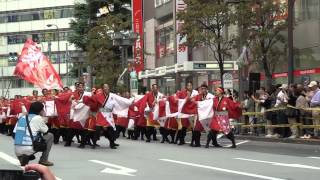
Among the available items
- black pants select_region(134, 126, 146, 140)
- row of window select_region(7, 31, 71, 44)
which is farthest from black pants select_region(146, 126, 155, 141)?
row of window select_region(7, 31, 71, 44)

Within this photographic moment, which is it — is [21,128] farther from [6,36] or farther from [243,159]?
[6,36]

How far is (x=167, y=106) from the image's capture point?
22.4m

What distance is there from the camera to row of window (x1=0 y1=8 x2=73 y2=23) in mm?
99188

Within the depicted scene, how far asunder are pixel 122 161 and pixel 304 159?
4223mm

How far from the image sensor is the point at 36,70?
3256cm

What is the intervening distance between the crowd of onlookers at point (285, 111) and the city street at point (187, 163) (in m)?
1.36

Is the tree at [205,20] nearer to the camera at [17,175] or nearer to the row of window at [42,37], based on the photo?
the camera at [17,175]

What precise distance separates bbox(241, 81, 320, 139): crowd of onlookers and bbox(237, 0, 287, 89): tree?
3899 mm

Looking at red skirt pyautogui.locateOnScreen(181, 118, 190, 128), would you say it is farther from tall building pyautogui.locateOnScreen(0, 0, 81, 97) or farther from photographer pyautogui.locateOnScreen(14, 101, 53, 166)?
tall building pyautogui.locateOnScreen(0, 0, 81, 97)

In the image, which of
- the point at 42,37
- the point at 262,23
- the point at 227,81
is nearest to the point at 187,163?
the point at 227,81

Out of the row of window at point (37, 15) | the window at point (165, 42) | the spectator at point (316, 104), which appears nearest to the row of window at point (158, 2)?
the window at point (165, 42)

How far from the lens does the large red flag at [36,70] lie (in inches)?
1259

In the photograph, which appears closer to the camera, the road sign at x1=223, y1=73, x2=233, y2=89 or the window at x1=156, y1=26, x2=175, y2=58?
the road sign at x1=223, y1=73, x2=233, y2=89

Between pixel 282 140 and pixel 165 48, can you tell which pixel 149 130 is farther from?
pixel 165 48
